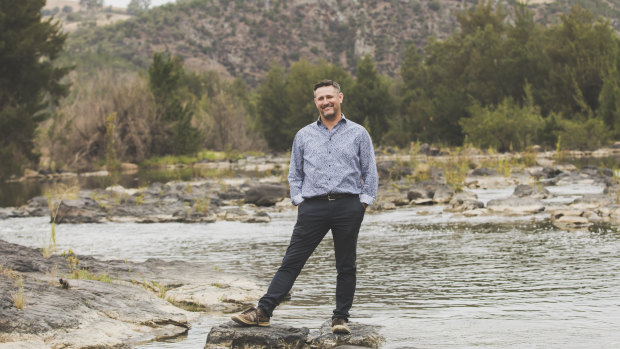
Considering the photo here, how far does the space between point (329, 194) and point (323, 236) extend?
0.36 metres

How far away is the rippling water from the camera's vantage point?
6.50m

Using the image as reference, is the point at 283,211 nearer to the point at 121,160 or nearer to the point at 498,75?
the point at 121,160

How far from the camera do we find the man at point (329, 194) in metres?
6.00

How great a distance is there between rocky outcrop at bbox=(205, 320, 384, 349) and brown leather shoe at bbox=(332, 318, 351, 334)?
4 cm

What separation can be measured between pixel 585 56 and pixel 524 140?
9.73 metres

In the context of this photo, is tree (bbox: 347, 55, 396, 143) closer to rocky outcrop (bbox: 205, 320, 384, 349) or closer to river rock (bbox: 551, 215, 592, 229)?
river rock (bbox: 551, 215, 592, 229)

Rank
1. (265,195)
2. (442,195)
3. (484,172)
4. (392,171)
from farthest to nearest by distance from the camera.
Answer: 1. (484,172)
2. (392,171)
3. (265,195)
4. (442,195)

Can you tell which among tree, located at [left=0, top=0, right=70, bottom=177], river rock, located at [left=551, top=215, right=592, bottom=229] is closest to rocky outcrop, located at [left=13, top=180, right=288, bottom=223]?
river rock, located at [left=551, top=215, right=592, bottom=229]

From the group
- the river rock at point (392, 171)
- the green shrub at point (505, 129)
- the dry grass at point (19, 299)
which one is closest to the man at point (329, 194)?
the dry grass at point (19, 299)

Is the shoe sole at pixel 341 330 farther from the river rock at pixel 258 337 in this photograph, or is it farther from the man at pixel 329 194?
the river rock at pixel 258 337

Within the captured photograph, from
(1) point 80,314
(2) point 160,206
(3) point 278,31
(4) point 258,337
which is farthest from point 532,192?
(3) point 278,31

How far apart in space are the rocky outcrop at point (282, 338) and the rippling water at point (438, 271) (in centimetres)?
25

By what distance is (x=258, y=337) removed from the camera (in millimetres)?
5840

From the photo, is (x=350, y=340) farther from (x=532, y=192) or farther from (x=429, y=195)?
(x=429, y=195)
